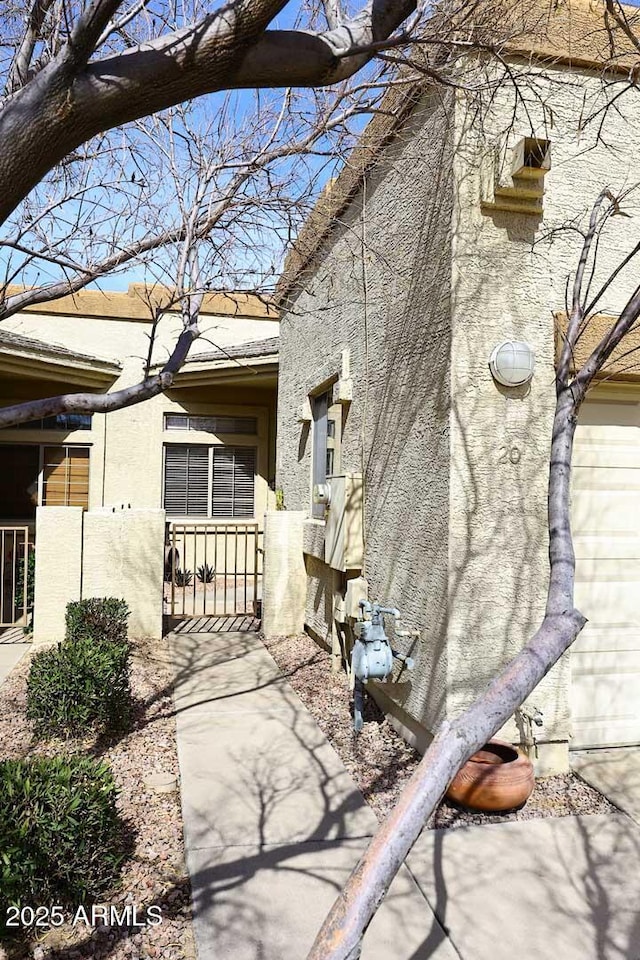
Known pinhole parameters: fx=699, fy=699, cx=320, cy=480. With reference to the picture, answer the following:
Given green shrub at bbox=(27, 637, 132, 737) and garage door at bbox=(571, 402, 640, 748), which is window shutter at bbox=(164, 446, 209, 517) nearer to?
green shrub at bbox=(27, 637, 132, 737)

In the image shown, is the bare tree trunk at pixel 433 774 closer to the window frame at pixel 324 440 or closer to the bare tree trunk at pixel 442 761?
the bare tree trunk at pixel 442 761

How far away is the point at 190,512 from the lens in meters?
13.9

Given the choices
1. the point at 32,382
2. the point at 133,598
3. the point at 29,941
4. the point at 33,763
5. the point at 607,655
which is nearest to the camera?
the point at 29,941

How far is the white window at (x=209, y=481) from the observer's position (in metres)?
13.8

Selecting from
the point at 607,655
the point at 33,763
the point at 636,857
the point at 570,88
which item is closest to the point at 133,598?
the point at 33,763

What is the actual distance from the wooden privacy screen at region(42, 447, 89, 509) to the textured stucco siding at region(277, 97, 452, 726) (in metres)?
7.09

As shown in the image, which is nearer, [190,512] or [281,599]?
[281,599]

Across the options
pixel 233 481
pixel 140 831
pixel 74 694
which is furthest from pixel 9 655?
pixel 233 481

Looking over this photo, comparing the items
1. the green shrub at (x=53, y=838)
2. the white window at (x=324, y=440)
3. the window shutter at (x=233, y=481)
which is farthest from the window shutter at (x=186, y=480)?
the green shrub at (x=53, y=838)

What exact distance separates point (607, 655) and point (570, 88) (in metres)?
3.94

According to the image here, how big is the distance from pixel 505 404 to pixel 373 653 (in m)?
2.03

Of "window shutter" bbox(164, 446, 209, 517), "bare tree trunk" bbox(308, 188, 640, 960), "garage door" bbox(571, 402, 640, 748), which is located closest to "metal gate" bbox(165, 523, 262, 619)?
"window shutter" bbox(164, 446, 209, 517)

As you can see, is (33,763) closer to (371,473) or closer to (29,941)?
(29,941)

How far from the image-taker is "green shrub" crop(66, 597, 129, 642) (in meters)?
6.57
